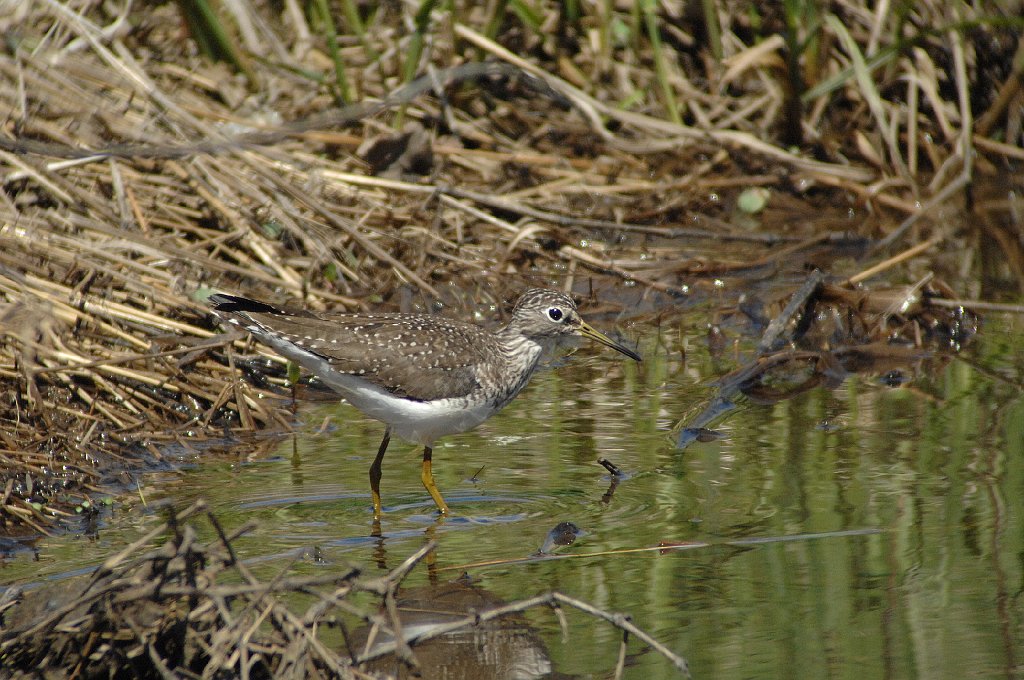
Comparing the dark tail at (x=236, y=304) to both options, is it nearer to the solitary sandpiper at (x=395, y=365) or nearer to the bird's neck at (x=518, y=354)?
the solitary sandpiper at (x=395, y=365)

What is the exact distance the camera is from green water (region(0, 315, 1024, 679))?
4320mm

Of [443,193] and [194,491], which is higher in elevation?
[443,193]

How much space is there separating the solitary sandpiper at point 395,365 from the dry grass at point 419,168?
940 mm

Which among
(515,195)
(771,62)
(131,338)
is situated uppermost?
(771,62)

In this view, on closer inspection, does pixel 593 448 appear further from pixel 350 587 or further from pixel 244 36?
pixel 244 36

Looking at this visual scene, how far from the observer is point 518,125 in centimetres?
1041

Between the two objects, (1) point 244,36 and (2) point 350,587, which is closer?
(2) point 350,587

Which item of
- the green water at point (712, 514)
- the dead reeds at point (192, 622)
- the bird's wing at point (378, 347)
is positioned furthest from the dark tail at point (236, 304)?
the dead reeds at point (192, 622)

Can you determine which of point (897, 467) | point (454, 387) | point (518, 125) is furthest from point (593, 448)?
point (518, 125)

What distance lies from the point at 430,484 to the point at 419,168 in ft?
13.9

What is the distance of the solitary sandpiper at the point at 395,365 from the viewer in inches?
234

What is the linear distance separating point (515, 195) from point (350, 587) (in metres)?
6.16

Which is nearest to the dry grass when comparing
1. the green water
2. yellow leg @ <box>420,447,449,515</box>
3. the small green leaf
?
the small green leaf

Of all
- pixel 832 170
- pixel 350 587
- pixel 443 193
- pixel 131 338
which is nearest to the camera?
pixel 350 587
